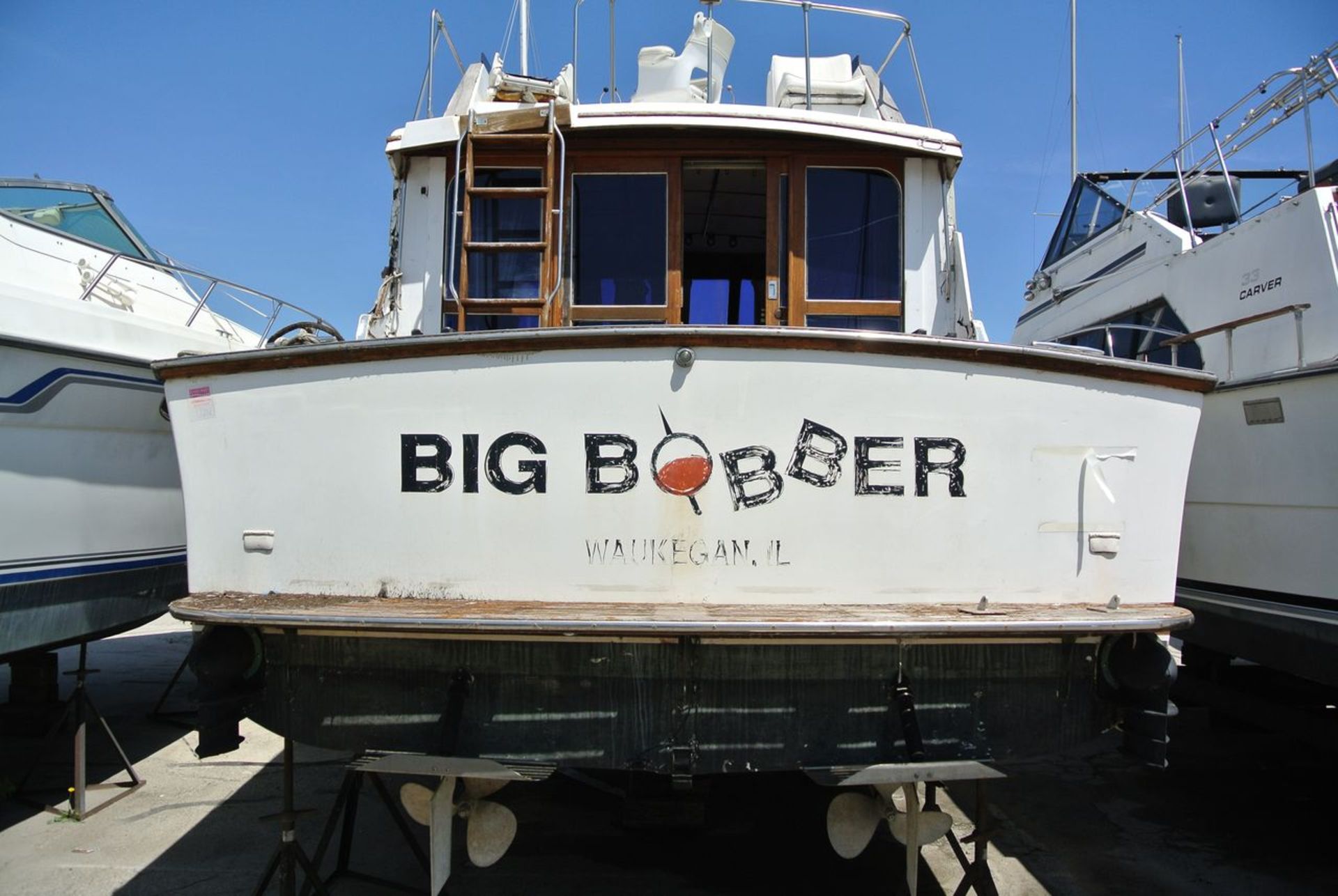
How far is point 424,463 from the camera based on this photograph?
251 cm

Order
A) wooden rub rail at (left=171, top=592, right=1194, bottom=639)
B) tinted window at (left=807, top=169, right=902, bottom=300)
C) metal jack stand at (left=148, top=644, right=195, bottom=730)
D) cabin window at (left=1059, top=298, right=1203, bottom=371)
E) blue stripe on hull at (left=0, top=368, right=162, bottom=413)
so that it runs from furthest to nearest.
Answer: metal jack stand at (left=148, top=644, right=195, bottom=730) → cabin window at (left=1059, top=298, right=1203, bottom=371) → tinted window at (left=807, top=169, right=902, bottom=300) → blue stripe on hull at (left=0, top=368, right=162, bottom=413) → wooden rub rail at (left=171, top=592, right=1194, bottom=639)

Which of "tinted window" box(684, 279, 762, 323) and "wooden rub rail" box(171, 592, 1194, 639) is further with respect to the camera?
"tinted window" box(684, 279, 762, 323)

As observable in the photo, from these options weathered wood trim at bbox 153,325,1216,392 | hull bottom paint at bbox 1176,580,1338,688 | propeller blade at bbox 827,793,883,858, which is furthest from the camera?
hull bottom paint at bbox 1176,580,1338,688

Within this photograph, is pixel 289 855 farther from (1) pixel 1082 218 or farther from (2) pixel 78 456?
(1) pixel 1082 218

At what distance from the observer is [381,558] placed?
2523mm

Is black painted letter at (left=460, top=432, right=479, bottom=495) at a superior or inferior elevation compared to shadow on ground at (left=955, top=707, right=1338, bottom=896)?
superior

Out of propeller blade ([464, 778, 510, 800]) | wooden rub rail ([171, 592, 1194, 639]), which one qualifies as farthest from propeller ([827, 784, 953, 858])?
propeller blade ([464, 778, 510, 800])

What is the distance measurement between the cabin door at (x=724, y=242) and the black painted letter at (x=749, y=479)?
4.51 feet

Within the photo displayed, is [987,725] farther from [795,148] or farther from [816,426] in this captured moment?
[795,148]

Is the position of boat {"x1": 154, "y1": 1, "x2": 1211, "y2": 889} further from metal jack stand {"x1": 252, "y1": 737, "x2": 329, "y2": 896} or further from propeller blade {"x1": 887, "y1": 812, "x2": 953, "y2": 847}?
metal jack stand {"x1": 252, "y1": 737, "x2": 329, "y2": 896}

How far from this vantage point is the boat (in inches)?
96.7

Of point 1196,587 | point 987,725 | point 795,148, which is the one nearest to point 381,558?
point 987,725

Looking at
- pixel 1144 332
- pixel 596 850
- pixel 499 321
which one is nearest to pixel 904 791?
pixel 596 850

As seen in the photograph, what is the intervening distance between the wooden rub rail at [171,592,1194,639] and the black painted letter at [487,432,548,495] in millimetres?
345
